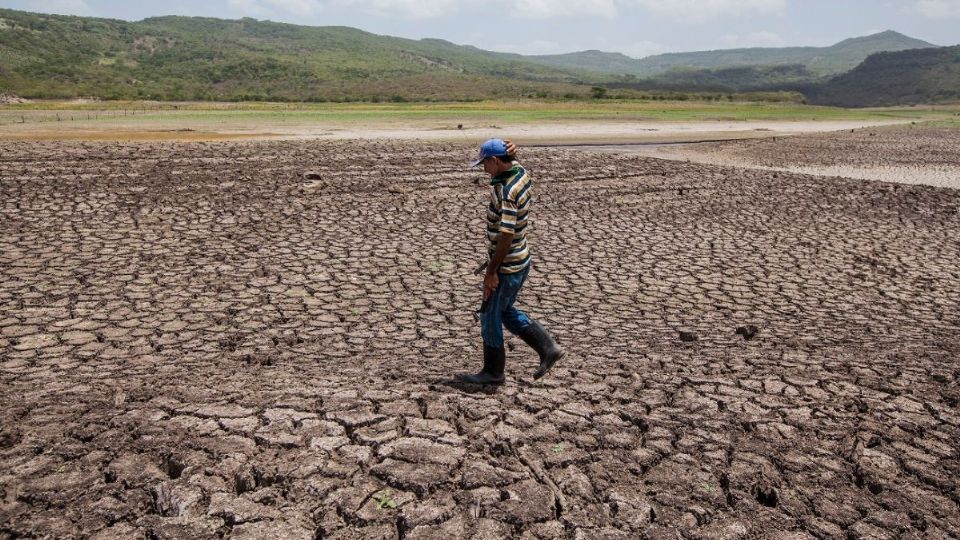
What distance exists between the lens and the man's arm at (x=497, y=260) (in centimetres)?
443

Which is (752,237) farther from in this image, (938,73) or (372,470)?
(938,73)

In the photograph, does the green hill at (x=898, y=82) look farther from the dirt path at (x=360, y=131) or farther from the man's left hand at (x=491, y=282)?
the man's left hand at (x=491, y=282)

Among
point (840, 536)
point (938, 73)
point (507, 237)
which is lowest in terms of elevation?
point (840, 536)

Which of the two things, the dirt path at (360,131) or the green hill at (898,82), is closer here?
the dirt path at (360,131)

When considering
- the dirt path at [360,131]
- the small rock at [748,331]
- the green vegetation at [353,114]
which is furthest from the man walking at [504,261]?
the green vegetation at [353,114]

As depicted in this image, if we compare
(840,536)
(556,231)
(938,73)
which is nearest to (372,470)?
(840,536)

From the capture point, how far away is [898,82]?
120 m

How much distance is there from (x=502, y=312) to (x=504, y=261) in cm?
39

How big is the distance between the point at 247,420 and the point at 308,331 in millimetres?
2418

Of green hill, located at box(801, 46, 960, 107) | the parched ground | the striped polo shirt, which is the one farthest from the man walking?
green hill, located at box(801, 46, 960, 107)

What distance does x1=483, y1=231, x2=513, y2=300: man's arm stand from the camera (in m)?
4.43

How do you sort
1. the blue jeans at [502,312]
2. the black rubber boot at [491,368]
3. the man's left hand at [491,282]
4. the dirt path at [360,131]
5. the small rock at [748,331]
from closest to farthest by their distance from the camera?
the man's left hand at [491,282]
the blue jeans at [502,312]
the black rubber boot at [491,368]
the small rock at [748,331]
the dirt path at [360,131]

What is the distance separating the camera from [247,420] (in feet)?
14.1

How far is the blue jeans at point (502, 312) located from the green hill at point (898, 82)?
114 m
